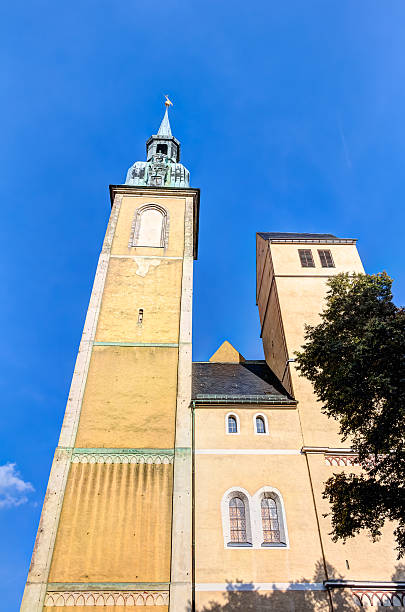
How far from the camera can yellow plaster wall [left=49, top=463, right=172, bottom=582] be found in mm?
13500

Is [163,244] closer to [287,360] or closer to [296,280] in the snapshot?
[296,280]

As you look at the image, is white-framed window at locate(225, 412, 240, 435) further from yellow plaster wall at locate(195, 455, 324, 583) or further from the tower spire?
the tower spire

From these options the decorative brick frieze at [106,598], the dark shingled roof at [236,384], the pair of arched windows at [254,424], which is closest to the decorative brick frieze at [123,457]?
the pair of arched windows at [254,424]

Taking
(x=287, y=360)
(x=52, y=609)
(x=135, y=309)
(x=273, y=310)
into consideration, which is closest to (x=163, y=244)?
(x=135, y=309)

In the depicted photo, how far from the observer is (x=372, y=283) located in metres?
11.8

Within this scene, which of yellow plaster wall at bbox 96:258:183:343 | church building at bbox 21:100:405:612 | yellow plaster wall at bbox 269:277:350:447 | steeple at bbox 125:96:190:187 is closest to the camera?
church building at bbox 21:100:405:612

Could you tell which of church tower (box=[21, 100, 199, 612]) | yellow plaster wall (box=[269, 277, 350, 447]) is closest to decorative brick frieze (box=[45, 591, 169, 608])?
church tower (box=[21, 100, 199, 612])

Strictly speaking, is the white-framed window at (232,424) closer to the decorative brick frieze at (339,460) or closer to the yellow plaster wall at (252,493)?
the yellow plaster wall at (252,493)

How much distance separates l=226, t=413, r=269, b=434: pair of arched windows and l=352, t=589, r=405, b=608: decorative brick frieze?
5.71 meters

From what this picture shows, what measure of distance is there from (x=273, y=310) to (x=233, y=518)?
1130 cm

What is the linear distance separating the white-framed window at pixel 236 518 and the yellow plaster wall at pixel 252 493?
155mm

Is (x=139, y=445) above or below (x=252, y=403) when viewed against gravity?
below

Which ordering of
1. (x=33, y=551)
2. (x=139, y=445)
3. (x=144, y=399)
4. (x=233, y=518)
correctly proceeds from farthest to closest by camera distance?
(x=144, y=399)
(x=139, y=445)
(x=233, y=518)
(x=33, y=551)

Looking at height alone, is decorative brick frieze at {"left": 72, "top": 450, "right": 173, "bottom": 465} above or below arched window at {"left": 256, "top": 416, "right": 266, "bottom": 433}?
below
